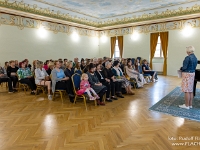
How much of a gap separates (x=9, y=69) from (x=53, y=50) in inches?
144

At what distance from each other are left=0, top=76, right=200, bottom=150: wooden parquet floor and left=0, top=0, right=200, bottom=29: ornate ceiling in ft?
18.9

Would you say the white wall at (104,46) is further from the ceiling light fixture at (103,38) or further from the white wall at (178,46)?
the white wall at (178,46)

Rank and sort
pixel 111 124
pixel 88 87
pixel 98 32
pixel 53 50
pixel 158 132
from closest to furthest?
pixel 158 132
pixel 111 124
pixel 88 87
pixel 53 50
pixel 98 32

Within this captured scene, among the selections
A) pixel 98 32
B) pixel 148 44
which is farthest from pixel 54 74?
pixel 98 32

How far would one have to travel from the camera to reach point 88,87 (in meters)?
3.90

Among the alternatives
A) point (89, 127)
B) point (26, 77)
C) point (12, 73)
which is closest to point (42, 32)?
point (12, 73)

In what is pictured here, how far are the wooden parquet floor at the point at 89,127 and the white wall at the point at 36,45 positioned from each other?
4.40m

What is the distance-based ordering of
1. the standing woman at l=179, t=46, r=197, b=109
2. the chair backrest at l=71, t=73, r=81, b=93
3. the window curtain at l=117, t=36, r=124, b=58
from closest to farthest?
1. the standing woman at l=179, t=46, r=197, b=109
2. the chair backrest at l=71, t=73, r=81, b=93
3. the window curtain at l=117, t=36, r=124, b=58

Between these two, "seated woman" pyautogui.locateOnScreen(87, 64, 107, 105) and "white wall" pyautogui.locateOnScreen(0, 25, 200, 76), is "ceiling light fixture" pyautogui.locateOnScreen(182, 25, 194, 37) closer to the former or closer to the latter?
"white wall" pyautogui.locateOnScreen(0, 25, 200, 76)

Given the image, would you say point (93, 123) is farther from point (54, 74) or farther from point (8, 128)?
point (54, 74)

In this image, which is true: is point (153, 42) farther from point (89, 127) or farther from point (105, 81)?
point (89, 127)

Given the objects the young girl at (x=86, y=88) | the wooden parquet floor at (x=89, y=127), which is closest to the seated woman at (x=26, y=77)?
the wooden parquet floor at (x=89, y=127)

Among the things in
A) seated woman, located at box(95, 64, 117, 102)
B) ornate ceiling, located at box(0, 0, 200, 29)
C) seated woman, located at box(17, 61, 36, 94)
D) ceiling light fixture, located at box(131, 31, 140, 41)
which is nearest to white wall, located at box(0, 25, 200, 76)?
ceiling light fixture, located at box(131, 31, 140, 41)

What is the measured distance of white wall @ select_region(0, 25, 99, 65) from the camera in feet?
23.9
